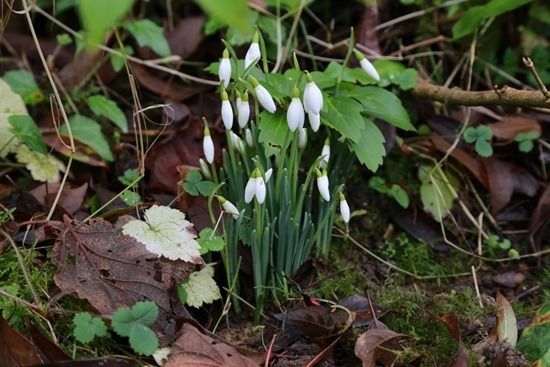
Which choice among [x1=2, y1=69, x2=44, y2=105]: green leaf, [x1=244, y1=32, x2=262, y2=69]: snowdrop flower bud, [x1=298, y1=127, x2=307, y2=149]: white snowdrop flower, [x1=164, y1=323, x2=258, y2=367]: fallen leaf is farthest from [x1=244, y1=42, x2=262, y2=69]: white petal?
[x1=2, y1=69, x2=44, y2=105]: green leaf

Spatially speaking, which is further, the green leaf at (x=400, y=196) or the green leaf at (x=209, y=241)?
the green leaf at (x=400, y=196)

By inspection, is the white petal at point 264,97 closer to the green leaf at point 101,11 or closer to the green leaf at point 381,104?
the green leaf at point 381,104

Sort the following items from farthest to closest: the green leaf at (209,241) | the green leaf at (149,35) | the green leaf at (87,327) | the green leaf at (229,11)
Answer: the green leaf at (149,35) → the green leaf at (209,241) → the green leaf at (87,327) → the green leaf at (229,11)

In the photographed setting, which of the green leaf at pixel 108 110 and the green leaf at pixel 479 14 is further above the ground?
the green leaf at pixel 479 14

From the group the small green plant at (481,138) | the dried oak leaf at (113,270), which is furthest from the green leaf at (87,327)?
the small green plant at (481,138)

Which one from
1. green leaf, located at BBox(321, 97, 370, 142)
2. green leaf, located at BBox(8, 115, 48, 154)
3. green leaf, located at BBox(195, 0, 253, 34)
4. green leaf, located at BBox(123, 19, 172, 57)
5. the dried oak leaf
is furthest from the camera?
green leaf, located at BBox(123, 19, 172, 57)

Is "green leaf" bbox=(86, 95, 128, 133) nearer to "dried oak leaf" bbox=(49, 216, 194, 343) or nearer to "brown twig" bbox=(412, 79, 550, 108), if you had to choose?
"dried oak leaf" bbox=(49, 216, 194, 343)

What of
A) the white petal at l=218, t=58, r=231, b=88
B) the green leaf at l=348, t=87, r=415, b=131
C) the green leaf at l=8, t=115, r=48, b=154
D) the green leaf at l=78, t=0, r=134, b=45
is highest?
the green leaf at l=78, t=0, r=134, b=45
